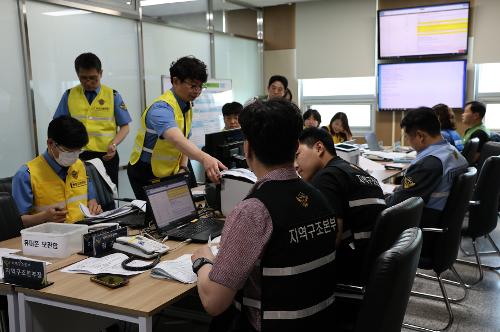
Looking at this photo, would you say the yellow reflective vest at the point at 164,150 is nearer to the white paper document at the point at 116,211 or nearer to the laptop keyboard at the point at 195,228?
the white paper document at the point at 116,211

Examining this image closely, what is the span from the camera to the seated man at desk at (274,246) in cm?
129

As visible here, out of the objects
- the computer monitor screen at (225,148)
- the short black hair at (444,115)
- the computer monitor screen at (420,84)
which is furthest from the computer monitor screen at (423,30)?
the computer monitor screen at (225,148)

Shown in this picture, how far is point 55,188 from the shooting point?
8.07 feet

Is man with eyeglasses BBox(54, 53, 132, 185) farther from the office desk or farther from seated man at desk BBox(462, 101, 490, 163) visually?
seated man at desk BBox(462, 101, 490, 163)

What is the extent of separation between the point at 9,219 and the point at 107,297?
3.43ft

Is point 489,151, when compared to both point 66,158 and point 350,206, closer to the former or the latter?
point 350,206

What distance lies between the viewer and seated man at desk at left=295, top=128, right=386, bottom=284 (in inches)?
76.2

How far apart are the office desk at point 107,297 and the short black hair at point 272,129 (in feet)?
1.89

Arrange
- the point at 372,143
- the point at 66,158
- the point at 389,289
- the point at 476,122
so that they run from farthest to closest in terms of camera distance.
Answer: the point at 372,143 < the point at 476,122 < the point at 66,158 < the point at 389,289

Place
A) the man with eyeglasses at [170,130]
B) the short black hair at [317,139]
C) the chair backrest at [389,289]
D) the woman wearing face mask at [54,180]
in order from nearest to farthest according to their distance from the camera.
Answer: the chair backrest at [389,289] < the short black hair at [317,139] < the woman wearing face mask at [54,180] < the man with eyeglasses at [170,130]

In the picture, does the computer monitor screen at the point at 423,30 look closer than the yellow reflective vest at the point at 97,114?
No

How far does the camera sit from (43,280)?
5.39 feet

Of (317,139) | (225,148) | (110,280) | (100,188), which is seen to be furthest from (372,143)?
(110,280)

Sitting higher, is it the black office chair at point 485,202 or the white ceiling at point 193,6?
the white ceiling at point 193,6
